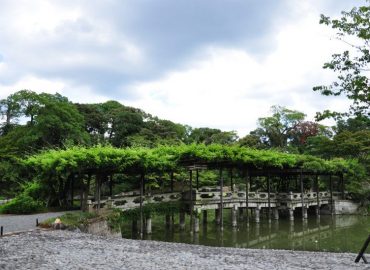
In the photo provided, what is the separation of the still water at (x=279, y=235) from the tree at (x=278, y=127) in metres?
27.8

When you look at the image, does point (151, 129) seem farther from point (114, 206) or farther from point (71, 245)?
point (71, 245)

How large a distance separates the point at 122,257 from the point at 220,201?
1676 centimetres

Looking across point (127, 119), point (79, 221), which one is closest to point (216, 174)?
point (127, 119)

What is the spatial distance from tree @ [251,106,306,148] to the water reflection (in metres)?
28.0

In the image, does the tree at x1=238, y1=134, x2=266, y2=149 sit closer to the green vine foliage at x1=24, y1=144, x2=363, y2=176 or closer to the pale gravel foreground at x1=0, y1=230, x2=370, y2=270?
the green vine foliage at x1=24, y1=144, x2=363, y2=176

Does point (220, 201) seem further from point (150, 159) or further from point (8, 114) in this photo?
point (8, 114)

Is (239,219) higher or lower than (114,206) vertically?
lower

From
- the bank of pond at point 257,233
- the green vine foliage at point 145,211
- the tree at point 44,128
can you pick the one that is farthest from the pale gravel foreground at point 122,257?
the tree at point 44,128

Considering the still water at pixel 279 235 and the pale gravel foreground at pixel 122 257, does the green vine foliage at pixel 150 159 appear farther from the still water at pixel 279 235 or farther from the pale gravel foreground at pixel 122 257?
the pale gravel foreground at pixel 122 257

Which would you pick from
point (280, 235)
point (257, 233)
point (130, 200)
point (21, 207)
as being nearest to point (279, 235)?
point (280, 235)

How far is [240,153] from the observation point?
26.6m

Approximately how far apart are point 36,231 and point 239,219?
68.7 ft

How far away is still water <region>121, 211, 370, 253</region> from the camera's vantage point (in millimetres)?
21031

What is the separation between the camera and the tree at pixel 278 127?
5991 centimetres
